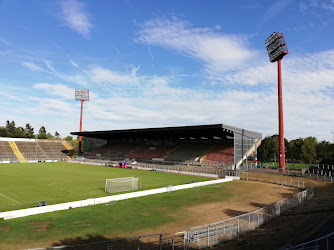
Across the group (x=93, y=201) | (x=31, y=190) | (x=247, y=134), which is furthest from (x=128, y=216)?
(x=247, y=134)

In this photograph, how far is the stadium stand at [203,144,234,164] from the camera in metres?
57.5

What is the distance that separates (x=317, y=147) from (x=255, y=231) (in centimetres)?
8285

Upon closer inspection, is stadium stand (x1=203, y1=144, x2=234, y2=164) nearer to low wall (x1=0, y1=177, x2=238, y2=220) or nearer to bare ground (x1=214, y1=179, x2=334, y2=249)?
low wall (x1=0, y1=177, x2=238, y2=220)

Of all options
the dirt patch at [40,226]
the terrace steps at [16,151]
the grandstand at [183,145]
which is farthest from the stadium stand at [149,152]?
the dirt patch at [40,226]

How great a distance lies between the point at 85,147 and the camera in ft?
301

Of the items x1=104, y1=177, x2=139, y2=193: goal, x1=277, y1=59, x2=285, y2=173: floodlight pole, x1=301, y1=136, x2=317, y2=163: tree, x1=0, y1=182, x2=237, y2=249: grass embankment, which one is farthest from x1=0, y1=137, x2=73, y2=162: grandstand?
x1=301, y1=136, x2=317, y2=163: tree

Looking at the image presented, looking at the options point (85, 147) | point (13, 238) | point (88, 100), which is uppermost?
point (88, 100)

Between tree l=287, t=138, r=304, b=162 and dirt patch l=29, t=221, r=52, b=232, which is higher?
tree l=287, t=138, r=304, b=162

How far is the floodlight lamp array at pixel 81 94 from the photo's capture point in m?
92.4

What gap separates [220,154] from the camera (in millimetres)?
60812

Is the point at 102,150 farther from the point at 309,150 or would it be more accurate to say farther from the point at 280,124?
the point at 309,150

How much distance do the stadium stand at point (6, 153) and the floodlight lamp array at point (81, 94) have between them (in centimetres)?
2791

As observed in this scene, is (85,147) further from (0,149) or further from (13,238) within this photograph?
(13,238)

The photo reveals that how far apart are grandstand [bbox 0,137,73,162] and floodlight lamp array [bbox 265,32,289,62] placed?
7156cm
